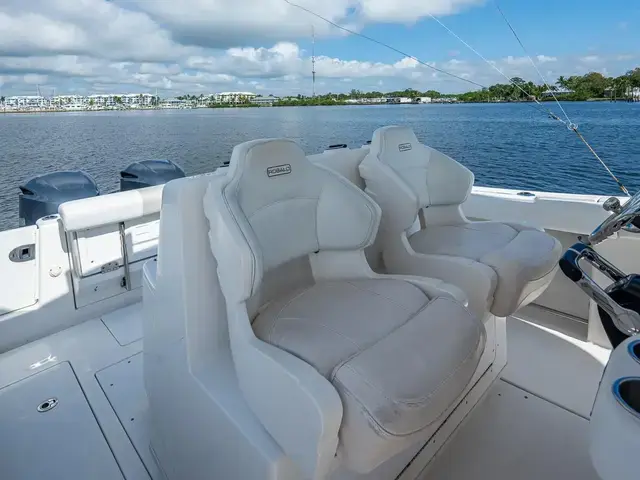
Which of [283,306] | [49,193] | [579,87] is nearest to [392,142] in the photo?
[283,306]

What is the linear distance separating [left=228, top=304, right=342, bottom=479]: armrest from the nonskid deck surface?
0.61 meters

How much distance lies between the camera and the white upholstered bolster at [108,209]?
1.78m

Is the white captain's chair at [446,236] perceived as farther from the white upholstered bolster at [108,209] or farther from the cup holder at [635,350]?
the white upholstered bolster at [108,209]

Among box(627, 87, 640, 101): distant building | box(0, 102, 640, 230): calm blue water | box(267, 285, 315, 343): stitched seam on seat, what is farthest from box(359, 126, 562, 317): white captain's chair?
box(627, 87, 640, 101): distant building

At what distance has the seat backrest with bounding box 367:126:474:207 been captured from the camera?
181 centimetres

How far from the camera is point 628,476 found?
523 millimetres

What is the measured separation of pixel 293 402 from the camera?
0.79 m

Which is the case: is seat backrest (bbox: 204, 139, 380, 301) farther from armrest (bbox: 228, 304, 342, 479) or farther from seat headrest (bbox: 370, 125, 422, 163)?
seat headrest (bbox: 370, 125, 422, 163)

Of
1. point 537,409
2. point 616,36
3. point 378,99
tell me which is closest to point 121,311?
point 537,409

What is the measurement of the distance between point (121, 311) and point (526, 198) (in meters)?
2.29

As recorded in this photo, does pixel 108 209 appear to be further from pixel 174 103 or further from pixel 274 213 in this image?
pixel 174 103

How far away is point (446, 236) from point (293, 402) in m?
1.20

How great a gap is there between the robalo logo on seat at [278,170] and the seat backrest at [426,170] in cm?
70

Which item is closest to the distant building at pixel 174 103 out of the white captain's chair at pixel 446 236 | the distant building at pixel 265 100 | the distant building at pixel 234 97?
the distant building at pixel 234 97
